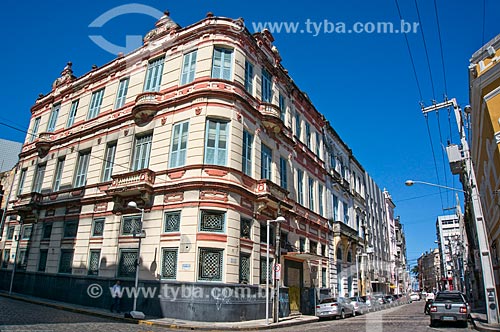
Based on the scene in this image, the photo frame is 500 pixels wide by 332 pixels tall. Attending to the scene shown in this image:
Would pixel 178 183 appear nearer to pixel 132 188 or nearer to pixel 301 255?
pixel 132 188

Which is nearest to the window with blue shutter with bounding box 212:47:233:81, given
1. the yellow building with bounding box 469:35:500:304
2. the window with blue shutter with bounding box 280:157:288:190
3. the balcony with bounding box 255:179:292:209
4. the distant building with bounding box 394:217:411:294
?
the balcony with bounding box 255:179:292:209

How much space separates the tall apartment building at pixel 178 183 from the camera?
17562 millimetres

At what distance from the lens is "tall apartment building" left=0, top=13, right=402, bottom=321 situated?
17.6 m

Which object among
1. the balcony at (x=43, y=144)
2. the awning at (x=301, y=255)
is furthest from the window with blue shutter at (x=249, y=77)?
the balcony at (x=43, y=144)

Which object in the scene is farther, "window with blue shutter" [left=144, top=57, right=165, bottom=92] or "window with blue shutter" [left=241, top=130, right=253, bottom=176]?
"window with blue shutter" [left=144, top=57, right=165, bottom=92]

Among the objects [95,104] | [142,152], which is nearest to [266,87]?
[142,152]

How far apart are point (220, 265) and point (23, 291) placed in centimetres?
1676

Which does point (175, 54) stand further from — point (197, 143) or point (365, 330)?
point (365, 330)

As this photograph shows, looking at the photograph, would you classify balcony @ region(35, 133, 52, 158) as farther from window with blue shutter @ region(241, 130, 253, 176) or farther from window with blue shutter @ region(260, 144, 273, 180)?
window with blue shutter @ region(260, 144, 273, 180)

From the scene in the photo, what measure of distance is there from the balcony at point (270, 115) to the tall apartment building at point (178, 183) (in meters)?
0.09

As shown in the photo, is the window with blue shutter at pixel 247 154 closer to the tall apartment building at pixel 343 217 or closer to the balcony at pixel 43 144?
the tall apartment building at pixel 343 217

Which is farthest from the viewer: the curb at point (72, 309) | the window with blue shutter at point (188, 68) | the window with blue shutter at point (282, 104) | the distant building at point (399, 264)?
the distant building at point (399, 264)

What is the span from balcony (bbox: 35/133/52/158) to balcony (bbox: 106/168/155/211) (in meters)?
11.0

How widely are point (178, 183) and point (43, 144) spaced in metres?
16.3
